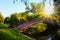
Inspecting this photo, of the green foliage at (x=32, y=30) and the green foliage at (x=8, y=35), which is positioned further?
the green foliage at (x=32, y=30)

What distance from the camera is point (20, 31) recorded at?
182 centimetres

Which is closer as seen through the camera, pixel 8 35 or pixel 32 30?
pixel 8 35

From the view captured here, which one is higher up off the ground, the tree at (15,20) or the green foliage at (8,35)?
the tree at (15,20)

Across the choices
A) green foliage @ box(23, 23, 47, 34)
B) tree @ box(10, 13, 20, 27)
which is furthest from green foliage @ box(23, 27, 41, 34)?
tree @ box(10, 13, 20, 27)

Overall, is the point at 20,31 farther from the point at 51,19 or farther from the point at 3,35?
the point at 51,19

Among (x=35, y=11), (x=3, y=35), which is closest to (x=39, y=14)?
(x=35, y=11)

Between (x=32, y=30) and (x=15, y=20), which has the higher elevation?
(x=15, y=20)

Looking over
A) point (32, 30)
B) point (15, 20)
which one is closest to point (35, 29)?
point (32, 30)

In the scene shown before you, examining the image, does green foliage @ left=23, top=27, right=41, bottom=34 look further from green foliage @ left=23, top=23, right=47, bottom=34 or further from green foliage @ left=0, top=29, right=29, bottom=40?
green foliage @ left=0, top=29, right=29, bottom=40

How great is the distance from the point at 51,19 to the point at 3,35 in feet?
2.06

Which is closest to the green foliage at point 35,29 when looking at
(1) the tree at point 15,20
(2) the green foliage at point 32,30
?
(2) the green foliage at point 32,30

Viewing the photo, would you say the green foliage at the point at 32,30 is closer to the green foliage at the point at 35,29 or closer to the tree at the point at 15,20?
the green foliage at the point at 35,29

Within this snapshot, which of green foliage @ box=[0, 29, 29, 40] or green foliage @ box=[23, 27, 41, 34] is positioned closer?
green foliage @ box=[0, 29, 29, 40]

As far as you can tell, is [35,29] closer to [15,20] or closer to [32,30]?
[32,30]
